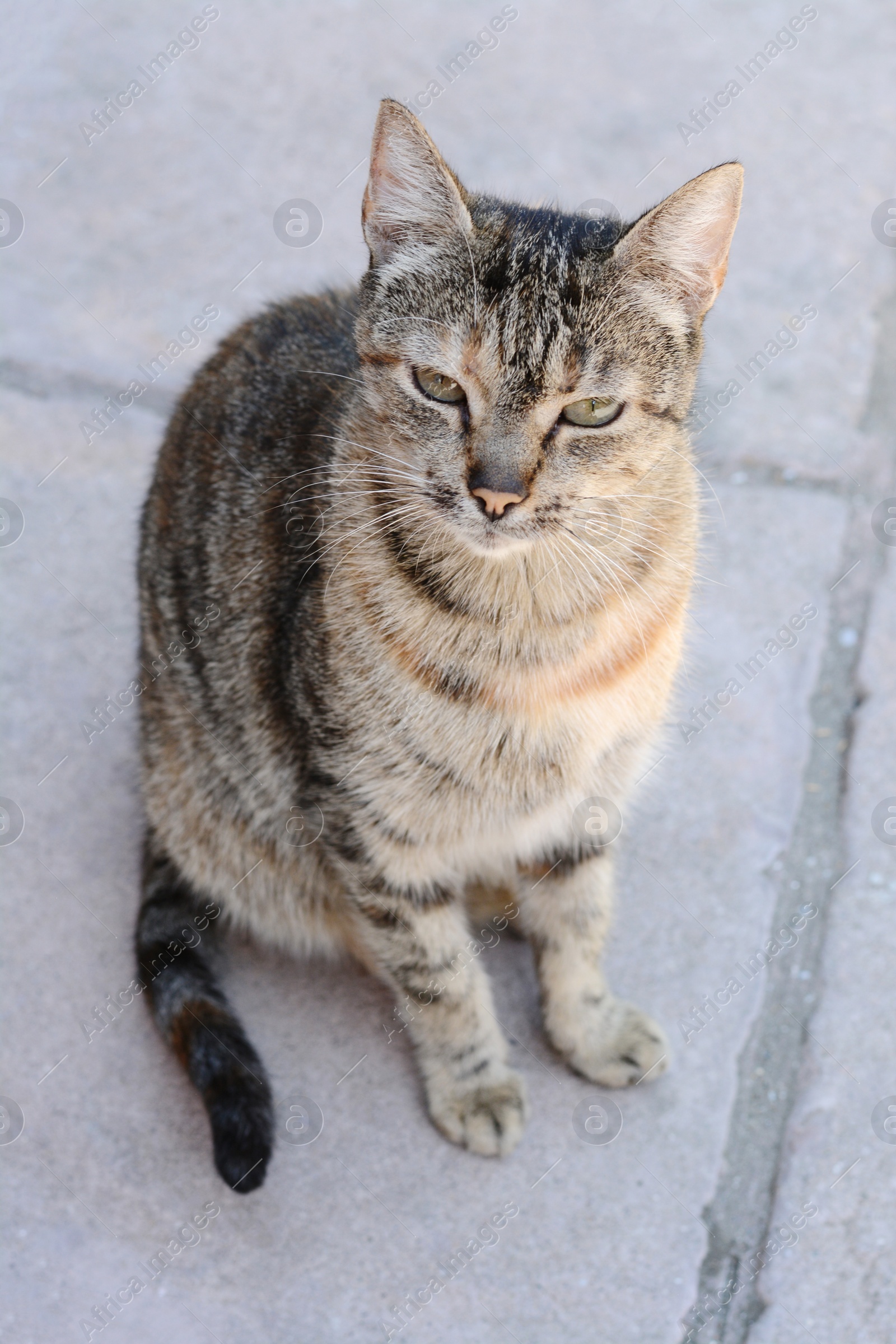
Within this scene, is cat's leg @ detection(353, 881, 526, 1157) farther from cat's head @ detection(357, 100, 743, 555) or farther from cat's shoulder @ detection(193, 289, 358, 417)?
cat's shoulder @ detection(193, 289, 358, 417)

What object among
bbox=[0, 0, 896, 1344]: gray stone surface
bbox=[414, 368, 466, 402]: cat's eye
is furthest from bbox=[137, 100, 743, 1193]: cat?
bbox=[0, 0, 896, 1344]: gray stone surface

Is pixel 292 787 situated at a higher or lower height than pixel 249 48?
lower

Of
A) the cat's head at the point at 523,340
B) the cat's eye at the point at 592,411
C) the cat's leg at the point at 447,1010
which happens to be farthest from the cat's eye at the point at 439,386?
the cat's leg at the point at 447,1010

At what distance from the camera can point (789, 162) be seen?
3.88m

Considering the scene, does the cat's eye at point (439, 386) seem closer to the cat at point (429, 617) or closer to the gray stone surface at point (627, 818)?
the cat at point (429, 617)

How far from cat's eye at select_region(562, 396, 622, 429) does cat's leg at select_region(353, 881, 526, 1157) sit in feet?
2.80

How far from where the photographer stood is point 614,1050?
7.45 feet

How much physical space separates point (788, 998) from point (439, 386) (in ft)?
4.58

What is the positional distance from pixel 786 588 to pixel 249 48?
8.82ft

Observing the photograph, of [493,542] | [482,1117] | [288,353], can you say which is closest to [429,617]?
[493,542]

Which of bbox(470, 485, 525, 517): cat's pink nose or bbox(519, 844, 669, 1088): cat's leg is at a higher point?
bbox(470, 485, 525, 517): cat's pink nose

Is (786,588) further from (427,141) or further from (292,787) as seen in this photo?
(427,141)

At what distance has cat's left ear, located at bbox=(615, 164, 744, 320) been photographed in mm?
1647

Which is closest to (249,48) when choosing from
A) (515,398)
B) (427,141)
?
(427,141)
